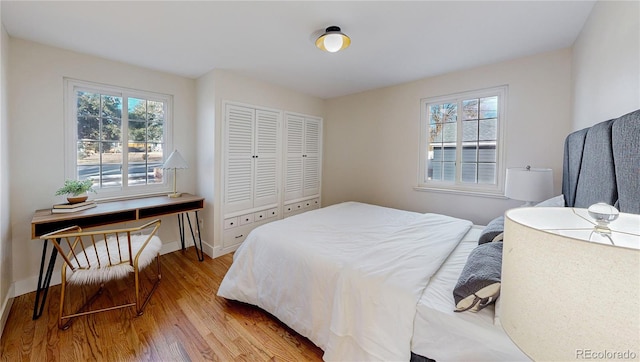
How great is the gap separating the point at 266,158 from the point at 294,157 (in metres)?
0.56

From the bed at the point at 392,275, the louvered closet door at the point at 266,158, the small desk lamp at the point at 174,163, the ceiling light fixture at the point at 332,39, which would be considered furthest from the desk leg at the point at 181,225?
the ceiling light fixture at the point at 332,39

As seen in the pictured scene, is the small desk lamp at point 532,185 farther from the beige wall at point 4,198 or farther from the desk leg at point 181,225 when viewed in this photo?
the beige wall at point 4,198

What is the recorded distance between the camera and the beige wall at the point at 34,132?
2240mm

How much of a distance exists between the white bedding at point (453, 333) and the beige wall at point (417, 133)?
2.12 m

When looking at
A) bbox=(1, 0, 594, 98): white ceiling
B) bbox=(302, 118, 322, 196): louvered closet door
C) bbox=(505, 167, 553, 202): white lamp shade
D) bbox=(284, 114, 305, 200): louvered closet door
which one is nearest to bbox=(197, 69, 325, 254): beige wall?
bbox=(1, 0, 594, 98): white ceiling

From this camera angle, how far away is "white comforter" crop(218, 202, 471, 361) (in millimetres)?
1332

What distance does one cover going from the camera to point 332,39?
205cm

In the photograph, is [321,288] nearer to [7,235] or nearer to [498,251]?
[498,251]

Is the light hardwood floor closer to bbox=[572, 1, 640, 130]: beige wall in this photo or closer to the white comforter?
the white comforter

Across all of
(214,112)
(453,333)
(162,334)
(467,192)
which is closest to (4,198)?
(162,334)

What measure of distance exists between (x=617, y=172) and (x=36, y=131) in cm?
411

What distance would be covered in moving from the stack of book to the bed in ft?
5.15

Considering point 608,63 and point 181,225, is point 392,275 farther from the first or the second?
point 181,225

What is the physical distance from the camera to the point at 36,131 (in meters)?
2.35
